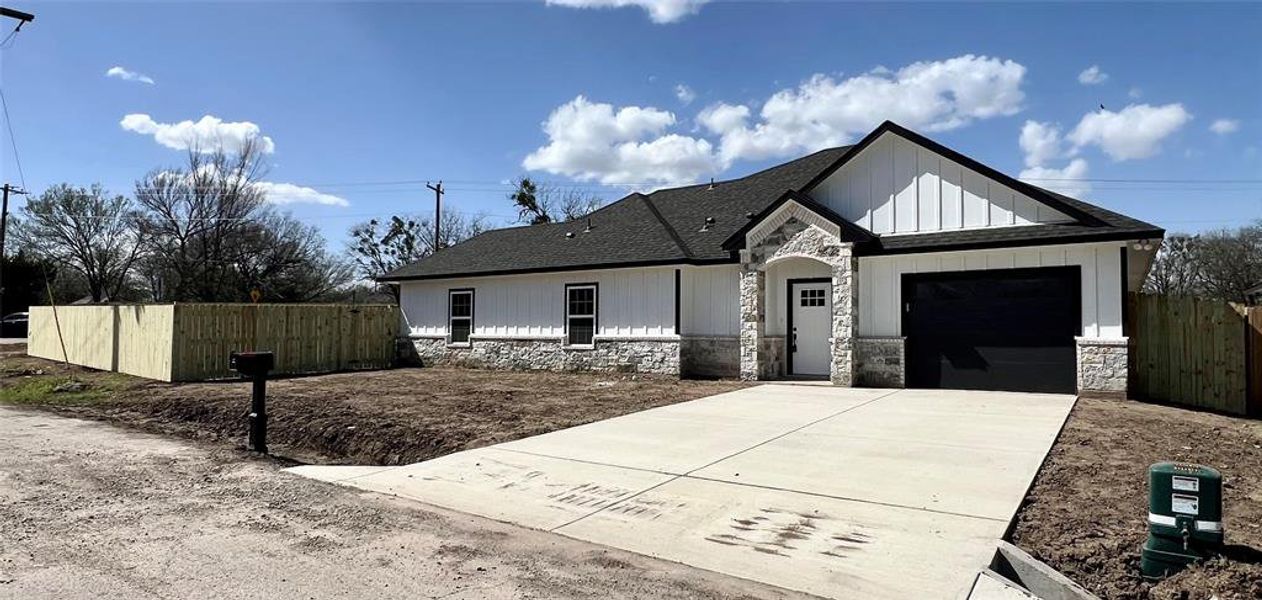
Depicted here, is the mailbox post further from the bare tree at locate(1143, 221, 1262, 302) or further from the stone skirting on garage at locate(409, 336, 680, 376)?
the bare tree at locate(1143, 221, 1262, 302)

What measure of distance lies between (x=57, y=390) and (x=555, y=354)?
11.2m

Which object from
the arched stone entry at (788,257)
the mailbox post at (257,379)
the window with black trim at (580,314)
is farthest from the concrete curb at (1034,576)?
the window with black trim at (580,314)

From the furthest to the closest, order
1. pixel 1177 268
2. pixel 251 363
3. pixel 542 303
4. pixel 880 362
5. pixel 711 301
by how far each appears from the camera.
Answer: pixel 1177 268 < pixel 542 303 < pixel 711 301 < pixel 880 362 < pixel 251 363

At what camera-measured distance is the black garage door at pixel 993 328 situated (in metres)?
12.9

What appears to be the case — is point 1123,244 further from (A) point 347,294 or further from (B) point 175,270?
(A) point 347,294

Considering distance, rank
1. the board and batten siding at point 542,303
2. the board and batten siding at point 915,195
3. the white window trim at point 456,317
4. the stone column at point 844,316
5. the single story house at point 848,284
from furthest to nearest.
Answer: the white window trim at point 456,317 < the board and batten siding at point 542,303 < the stone column at point 844,316 < the board and batten siding at point 915,195 < the single story house at point 848,284

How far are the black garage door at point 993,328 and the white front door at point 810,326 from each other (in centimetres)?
214

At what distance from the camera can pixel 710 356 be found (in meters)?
17.2

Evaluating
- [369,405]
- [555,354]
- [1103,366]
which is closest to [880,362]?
[1103,366]

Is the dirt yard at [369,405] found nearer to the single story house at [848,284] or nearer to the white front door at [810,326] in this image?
the single story house at [848,284]

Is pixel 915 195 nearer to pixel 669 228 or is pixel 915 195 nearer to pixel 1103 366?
pixel 1103 366

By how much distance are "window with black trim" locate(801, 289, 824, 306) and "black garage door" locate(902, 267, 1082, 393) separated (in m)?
2.19

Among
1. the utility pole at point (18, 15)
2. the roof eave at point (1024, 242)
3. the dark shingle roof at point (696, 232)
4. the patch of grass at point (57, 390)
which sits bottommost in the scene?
the patch of grass at point (57, 390)

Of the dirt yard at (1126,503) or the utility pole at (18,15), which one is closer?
the dirt yard at (1126,503)
